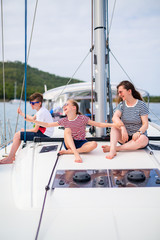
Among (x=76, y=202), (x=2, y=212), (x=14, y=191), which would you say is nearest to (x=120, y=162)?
(x=76, y=202)

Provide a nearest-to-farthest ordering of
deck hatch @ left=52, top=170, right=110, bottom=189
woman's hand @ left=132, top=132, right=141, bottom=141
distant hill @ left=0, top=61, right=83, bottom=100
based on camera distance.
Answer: deck hatch @ left=52, top=170, right=110, bottom=189 → woman's hand @ left=132, top=132, right=141, bottom=141 → distant hill @ left=0, top=61, right=83, bottom=100

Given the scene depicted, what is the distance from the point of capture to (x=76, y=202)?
1802mm

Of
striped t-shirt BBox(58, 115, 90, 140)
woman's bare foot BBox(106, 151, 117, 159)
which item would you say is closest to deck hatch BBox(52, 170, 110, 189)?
woman's bare foot BBox(106, 151, 117, 159)

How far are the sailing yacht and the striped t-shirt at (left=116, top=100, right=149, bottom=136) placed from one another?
440mm

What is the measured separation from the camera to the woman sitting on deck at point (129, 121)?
2924mm

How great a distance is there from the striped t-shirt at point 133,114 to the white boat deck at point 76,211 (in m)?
1.27

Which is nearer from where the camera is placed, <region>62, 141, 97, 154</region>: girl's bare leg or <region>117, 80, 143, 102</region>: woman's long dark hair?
<region>62, 141, 97, 154</region>: girl's bare leg

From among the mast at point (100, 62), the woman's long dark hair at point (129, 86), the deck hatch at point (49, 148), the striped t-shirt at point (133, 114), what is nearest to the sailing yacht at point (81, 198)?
the deck hatch at point (49, 148)

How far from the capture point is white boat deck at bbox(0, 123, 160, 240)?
60.7 inches

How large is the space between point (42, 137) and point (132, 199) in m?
2.13

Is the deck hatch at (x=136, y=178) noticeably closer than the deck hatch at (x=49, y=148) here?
Yes

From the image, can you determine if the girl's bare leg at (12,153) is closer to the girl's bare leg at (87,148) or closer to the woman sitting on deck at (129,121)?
the girl's bare leg at (87,148)

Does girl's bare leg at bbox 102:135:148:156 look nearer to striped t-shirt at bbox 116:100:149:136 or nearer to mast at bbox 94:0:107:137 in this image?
striped t-shirt at bbox 116:100:149:136

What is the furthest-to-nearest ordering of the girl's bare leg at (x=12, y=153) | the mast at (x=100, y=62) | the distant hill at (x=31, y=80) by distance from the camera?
the distant hill at (x=31, y=80), the mast at (x=100, y=62), the girl's bare leg at (x=12, y=153)
